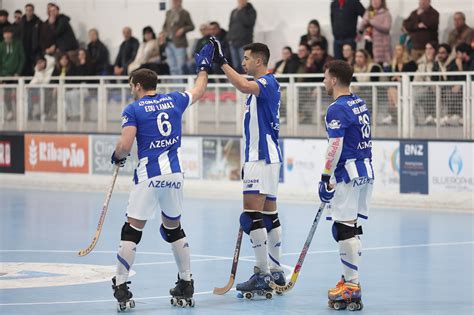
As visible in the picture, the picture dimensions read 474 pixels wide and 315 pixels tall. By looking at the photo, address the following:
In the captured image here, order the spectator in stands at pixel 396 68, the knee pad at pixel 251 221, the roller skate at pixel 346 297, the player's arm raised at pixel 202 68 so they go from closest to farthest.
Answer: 1. the roller skate at pixel 346 297
2. the player's arm raised at pixel 202 68
3. the knee pad at pixel 251 221
4. the spectator in stands at pixel 396 68

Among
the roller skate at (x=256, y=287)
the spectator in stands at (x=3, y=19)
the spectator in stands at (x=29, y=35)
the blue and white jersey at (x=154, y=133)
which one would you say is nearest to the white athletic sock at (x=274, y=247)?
the roller skate at (x=256, y=287)

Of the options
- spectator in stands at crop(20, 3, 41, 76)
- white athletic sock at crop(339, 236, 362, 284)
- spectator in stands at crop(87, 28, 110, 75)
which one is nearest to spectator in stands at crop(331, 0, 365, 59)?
spectator in stands at crop(87, 28, 110, 75)

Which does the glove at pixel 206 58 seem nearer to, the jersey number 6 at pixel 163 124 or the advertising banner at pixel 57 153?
the jersey number 6 at pixel 163 124

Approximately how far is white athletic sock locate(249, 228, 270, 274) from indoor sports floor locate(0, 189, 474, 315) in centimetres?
35

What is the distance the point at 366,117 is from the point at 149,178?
2.02 meters

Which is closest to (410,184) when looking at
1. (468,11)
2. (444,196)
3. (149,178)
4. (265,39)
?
(444,196)

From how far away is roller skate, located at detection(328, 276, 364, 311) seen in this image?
988 centimetres

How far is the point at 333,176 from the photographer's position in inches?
400

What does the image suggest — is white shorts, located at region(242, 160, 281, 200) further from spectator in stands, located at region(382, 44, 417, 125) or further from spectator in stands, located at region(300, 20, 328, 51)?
spectator in stands, located at region(300, 20, 328, 51)

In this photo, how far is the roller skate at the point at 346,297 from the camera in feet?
32.4

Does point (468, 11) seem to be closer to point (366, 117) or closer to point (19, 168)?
point (19, 168)

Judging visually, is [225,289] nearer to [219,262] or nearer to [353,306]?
[353,306]

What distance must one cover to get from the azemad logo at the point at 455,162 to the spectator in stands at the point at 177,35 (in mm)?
7209

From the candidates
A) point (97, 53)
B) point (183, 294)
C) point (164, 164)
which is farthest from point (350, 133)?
point (97, 53)
